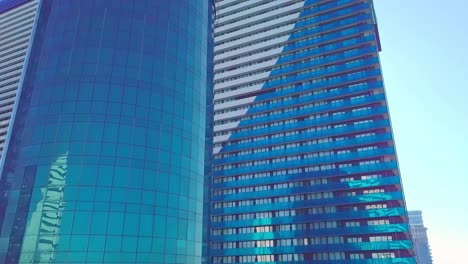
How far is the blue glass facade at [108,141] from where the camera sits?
4044 cm

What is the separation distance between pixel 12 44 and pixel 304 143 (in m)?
121

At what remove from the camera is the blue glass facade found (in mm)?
40438

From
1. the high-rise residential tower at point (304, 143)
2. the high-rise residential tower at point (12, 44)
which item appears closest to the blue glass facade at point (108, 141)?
the high-rise residential tower at point (304, 143)

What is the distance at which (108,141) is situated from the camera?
1762 inches

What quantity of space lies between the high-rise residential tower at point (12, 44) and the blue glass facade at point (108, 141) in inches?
3505

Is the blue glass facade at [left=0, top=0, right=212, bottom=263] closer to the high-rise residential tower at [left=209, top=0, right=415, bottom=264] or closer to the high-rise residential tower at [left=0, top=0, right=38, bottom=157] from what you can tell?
the high-rise residential tower at [left=209, top=0, right=415, bottom=264]

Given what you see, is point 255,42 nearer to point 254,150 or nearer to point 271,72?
point 271,72

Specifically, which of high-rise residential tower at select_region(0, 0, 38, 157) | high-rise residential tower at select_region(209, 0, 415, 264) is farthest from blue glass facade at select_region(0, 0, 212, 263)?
high-rise residential tower at select_region(0, 0, 38, 157)

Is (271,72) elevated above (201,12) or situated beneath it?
elevated above

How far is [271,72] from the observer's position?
112 m

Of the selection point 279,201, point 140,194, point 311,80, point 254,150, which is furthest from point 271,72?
point 140,194

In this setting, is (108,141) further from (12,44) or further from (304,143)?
(12,44)

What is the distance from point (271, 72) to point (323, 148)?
31.5m

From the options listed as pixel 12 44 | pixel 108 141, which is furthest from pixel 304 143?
pixel 12 44
